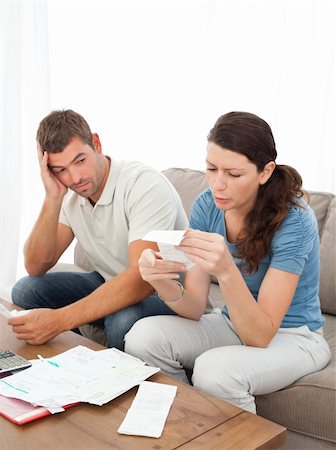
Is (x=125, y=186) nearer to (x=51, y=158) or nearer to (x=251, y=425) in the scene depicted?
(x=51, y=158)

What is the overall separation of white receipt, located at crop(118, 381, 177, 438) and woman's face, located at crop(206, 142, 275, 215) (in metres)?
0.54

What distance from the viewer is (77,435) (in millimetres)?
1242

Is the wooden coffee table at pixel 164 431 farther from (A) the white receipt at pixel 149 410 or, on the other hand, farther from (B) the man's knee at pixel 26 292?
(B) the man's knee at pixel 26 292

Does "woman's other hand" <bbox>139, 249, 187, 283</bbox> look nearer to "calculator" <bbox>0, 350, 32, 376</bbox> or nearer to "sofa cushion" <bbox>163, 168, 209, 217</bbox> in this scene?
"calculator" <bbox>0, 350, 32, 376</bbox>

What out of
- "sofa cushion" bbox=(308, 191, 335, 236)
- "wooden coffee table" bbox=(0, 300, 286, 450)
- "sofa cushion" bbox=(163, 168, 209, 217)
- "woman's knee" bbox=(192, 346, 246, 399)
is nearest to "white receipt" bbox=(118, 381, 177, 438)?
"wooden coffee table" bbox=(0, 300, 286, 450)

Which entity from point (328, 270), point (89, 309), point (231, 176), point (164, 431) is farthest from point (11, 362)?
point (328, 270)

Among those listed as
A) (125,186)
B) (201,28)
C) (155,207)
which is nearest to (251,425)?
(155,207)

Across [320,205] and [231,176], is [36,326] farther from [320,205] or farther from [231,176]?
[320,205]

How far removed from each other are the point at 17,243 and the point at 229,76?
1.53 metres

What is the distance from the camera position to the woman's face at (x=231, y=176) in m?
1.65

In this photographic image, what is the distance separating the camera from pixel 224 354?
1.63 metres

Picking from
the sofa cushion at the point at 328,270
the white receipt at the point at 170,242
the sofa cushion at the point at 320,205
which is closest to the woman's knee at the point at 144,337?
the white receipt at the point at 170,242

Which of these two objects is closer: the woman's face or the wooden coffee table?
the wooden coffee table

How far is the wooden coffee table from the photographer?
1.21 meters
